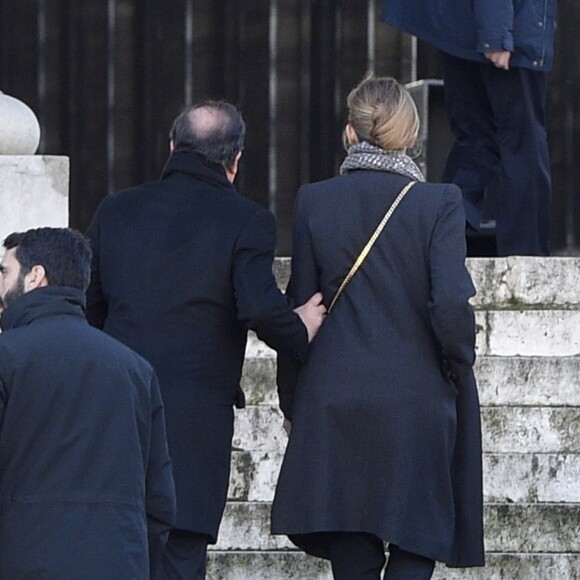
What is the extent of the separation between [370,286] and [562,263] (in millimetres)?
1858

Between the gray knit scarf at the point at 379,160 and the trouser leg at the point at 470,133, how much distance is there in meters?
2.42

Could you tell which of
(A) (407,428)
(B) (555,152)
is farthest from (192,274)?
(B) (555,152)

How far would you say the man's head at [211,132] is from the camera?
4.79m

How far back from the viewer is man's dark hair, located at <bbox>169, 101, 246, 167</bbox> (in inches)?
188

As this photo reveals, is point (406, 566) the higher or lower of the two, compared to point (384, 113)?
lower

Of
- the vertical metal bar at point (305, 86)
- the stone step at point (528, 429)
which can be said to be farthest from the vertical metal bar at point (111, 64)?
the stone step at point (528, 429)

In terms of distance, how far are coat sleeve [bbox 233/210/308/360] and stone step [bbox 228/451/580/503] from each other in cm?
123

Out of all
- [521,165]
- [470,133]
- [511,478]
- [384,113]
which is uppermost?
[384,113]

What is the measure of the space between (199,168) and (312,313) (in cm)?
44

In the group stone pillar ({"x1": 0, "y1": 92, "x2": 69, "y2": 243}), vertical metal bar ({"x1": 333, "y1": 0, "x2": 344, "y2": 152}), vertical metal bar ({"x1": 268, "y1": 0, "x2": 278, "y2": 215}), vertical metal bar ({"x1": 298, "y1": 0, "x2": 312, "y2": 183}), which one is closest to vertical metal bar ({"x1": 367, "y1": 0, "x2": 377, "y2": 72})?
vertical metal bar ({"x1": 333, "y1": 0, "x2": 344, "y2": 152})

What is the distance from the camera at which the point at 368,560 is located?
4668 mm

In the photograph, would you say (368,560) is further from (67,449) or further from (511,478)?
(511,478)

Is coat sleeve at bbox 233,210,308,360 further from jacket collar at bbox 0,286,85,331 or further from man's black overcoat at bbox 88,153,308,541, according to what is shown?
jacket collar at bbox 0,286,85,331

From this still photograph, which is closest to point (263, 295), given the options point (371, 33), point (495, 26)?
point (495, 26)
